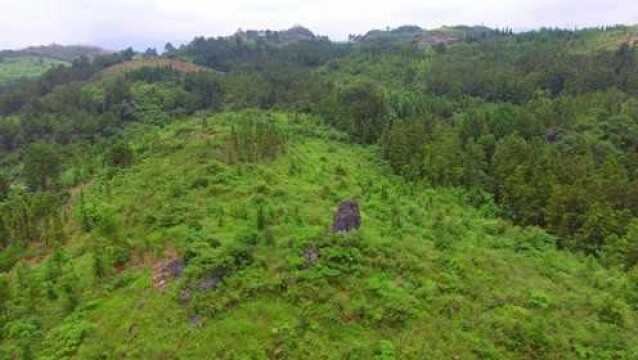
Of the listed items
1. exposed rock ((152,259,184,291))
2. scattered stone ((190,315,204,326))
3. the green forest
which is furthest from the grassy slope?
scattered stone ((190,315,204,326))

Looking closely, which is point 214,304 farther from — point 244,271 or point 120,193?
point 120,193

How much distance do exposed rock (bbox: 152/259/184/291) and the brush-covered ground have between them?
1.04 feet

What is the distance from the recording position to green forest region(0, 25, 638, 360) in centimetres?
2047

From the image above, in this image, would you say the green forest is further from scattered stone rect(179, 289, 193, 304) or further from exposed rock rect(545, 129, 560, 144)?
exposed rock rect(545, 129, 560, 144)

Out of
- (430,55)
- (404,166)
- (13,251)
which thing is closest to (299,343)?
(13,251)

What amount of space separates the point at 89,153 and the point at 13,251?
23.4m

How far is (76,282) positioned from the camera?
25406 mm

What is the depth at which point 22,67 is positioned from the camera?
14925cm

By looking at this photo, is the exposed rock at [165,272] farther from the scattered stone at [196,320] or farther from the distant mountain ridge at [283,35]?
the distant mountain ridge at [283,35]

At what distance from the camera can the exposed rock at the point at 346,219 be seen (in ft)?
85.0

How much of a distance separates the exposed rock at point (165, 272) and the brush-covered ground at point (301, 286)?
0.32m

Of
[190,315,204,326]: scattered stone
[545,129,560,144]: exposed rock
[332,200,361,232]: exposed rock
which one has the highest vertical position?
[545,129,560,144]: exposed rock

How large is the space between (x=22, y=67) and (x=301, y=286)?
154 meters

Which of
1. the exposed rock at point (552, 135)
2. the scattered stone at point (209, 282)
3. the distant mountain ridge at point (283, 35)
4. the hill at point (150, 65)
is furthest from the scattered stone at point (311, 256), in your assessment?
the distant mountain ridge at point (283, 35)
